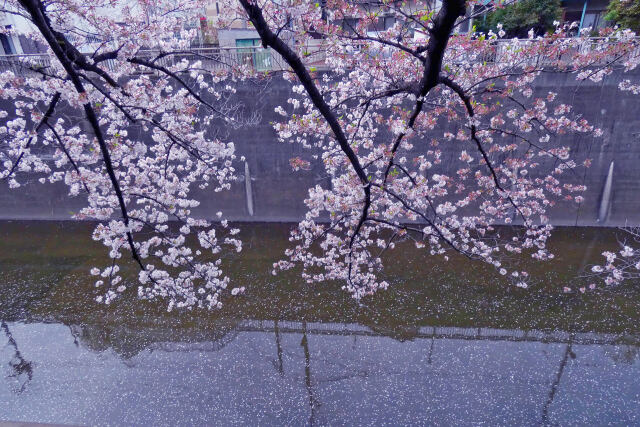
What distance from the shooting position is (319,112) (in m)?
4.04

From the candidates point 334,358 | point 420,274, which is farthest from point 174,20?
point 420,274

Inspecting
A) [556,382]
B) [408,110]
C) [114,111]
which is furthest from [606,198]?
[114,111]

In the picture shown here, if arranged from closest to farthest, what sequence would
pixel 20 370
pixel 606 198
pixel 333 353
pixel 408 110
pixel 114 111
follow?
pixel 114 111, pixel 20 370, pixel 333 353, pixel 408 110, pixel 606 198

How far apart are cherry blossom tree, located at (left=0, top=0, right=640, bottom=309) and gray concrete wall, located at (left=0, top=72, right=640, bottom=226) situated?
380 millimetres

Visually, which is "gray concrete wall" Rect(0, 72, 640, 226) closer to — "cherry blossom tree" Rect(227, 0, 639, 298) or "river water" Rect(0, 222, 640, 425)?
"cherry blossom tree" Rect(227, 0, 639, 298)

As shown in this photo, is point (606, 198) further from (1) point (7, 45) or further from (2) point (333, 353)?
(1) point (7, 45)

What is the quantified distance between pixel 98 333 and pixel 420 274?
5662 mm

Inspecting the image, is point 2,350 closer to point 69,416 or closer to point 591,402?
point 69,416

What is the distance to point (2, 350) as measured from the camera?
584 cm

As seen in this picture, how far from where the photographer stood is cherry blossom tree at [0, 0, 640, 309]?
9.24 feet

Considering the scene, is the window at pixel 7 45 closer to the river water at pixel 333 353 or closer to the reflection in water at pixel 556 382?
the river water at pixel 333 353

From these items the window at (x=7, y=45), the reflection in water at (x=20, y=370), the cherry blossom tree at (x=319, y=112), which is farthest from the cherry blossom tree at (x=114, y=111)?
the window at (x=7, y=45)

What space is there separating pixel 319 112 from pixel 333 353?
351 centimetres

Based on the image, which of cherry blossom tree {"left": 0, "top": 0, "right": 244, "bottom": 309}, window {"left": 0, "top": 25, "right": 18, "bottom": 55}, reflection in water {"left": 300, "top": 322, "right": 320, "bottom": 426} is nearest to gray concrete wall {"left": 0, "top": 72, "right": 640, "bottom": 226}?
cherry blossom tree {"left": 0, "top": 0, "right": 244, "bottom": 309}
